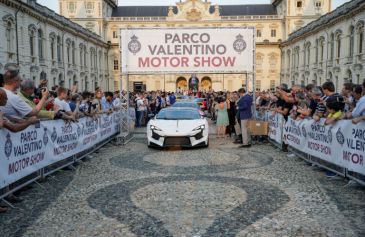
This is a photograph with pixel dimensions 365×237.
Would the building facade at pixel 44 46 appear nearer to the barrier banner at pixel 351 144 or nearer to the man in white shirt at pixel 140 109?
the man in white shirt at pixel 140 109

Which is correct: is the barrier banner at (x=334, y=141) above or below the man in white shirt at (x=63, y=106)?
below

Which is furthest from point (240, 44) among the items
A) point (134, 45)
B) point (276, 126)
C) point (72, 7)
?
point (72, 7)

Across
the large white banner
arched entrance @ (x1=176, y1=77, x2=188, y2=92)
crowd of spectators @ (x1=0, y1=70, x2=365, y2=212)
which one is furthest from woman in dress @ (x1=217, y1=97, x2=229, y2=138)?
arched entrance @ (x1=176, y1=77, x2=188, y2=92)

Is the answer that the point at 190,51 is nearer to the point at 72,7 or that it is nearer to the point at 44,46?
the point at 44,46

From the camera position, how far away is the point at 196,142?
11.2 meters

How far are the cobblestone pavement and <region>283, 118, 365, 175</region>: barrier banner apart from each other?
1.47ft

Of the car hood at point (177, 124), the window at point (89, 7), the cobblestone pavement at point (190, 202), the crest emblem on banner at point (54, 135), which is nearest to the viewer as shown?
the cobblestone pavement at point (190, 202)

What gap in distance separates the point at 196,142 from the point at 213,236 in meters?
6.67

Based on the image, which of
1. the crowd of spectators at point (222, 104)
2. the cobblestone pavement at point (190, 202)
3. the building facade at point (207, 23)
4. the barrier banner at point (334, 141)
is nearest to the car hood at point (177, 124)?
the crowd of spectators at point (222, 104)

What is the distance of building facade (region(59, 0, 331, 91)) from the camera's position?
7375 cm

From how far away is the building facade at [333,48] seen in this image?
3716 cm

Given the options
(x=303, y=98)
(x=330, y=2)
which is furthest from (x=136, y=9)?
(x=303, y=98)

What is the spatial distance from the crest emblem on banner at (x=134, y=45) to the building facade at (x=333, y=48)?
29.5 metres

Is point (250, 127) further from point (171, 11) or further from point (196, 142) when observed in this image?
point (171, 11)
